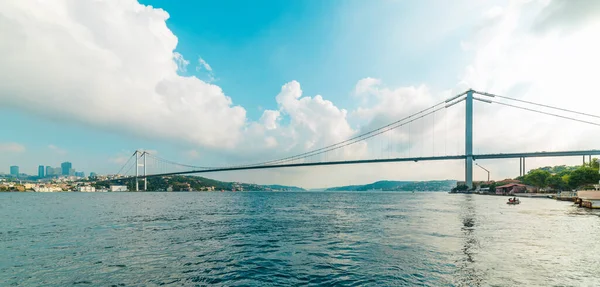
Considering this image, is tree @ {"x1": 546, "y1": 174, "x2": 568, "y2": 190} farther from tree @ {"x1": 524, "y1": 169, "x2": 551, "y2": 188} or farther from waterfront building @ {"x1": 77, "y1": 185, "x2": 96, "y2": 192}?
waterfront building @ {"x1": 77, "y1": 185, "x2": 96, "y2": 192}

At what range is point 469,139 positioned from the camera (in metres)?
102

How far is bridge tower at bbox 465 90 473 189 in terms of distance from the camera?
100 meters

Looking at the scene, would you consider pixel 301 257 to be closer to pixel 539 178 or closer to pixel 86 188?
pixel 539 178

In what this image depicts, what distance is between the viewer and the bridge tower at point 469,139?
10031 cm

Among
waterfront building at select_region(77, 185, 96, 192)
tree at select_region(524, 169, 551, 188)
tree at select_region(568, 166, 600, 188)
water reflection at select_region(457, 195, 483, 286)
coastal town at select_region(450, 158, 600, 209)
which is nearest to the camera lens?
water reflection at select_region(457, 195, 483, 286)

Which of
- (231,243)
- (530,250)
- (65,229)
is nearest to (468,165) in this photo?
(530,250)

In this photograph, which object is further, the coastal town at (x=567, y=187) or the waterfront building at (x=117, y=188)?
the waterfront building at (x=117, y=188)

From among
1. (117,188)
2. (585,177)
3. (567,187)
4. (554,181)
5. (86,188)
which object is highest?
(585,177)

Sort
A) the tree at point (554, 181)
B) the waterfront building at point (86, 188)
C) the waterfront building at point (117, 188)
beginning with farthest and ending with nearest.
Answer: the waterfront building at point (117, 188) → the waterfront building at point (86, 188) → the tree at point (554, 181)

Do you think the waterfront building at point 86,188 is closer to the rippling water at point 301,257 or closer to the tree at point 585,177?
the rippling water at point 301,257

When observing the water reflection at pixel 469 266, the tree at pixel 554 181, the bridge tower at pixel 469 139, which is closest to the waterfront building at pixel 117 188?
the bridge tower at pixel 469 139

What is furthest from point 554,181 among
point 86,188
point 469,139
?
point 86,188

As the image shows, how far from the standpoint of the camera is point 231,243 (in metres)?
17.2

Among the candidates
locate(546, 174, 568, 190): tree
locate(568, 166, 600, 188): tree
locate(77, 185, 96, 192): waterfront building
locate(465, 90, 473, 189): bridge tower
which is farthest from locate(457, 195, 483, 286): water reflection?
locate(77, 185, 96, 192): waterfront building
